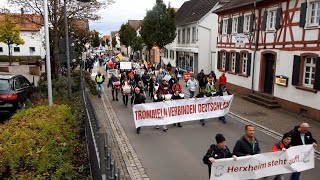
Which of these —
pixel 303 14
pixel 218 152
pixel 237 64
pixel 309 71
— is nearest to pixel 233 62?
pixel 237 64

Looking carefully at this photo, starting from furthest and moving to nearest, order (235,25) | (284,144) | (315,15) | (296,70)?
1. (235,25)
2. (296,70)
3. (315,15)
4. (284,144)

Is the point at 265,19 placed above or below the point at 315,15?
above

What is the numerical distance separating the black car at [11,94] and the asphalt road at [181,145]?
425cm

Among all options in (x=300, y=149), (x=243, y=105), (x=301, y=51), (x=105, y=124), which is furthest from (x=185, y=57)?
(x=300, y=149)

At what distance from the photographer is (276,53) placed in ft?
59.4

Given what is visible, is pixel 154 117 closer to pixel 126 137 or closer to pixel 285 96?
pixel 126 137

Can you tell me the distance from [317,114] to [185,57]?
24.6 meters

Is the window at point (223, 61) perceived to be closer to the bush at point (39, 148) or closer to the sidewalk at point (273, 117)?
the sidewalk at point (273, 117)

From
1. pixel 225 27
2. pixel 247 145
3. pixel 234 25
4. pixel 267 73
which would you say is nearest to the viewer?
pixel 247 145

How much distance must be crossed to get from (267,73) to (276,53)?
5.66 ft

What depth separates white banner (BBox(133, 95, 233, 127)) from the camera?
1248 centimetres

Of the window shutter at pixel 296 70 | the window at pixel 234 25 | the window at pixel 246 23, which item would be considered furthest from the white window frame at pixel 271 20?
the window at pixel 234 25

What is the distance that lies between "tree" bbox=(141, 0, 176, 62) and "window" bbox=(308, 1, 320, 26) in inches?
915

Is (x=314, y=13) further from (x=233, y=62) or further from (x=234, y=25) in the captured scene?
(x=233, y=62)
